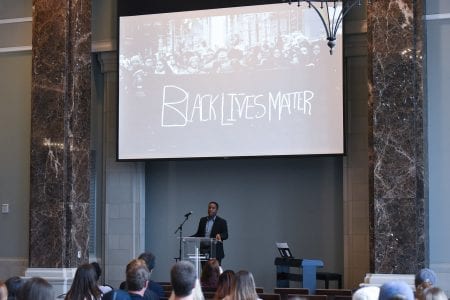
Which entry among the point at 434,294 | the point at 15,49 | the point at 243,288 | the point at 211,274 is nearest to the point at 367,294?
A: the point at 434,294

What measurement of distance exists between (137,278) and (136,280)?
2 cm

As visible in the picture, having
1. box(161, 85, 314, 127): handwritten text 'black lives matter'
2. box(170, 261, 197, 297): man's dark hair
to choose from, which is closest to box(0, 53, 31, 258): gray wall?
box(161, 85, 314, 127): handwritten text 'black lives matter'

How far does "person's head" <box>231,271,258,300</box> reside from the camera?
16.1ft

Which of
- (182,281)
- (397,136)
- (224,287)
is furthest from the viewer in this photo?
(397,136)

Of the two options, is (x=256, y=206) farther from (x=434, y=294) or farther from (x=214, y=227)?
(x=434, y=294)

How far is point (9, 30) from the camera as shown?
1208 centimetres

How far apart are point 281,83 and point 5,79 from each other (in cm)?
416

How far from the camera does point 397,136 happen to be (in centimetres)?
948

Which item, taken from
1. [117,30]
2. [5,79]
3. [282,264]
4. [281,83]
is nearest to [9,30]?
[5,79]

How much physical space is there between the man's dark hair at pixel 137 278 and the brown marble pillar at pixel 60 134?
17.7 feet

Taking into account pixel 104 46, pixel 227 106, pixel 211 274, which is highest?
pixel 104 46

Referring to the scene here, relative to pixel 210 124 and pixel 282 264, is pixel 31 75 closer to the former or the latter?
pixel 210 124

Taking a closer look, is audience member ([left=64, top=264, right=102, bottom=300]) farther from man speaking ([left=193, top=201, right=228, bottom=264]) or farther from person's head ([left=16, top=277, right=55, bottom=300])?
man speaking ([left=193, top=201, right=228, bottom=264])

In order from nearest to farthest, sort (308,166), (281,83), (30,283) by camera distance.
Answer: (30,283)
(281,83)
(308,166)
